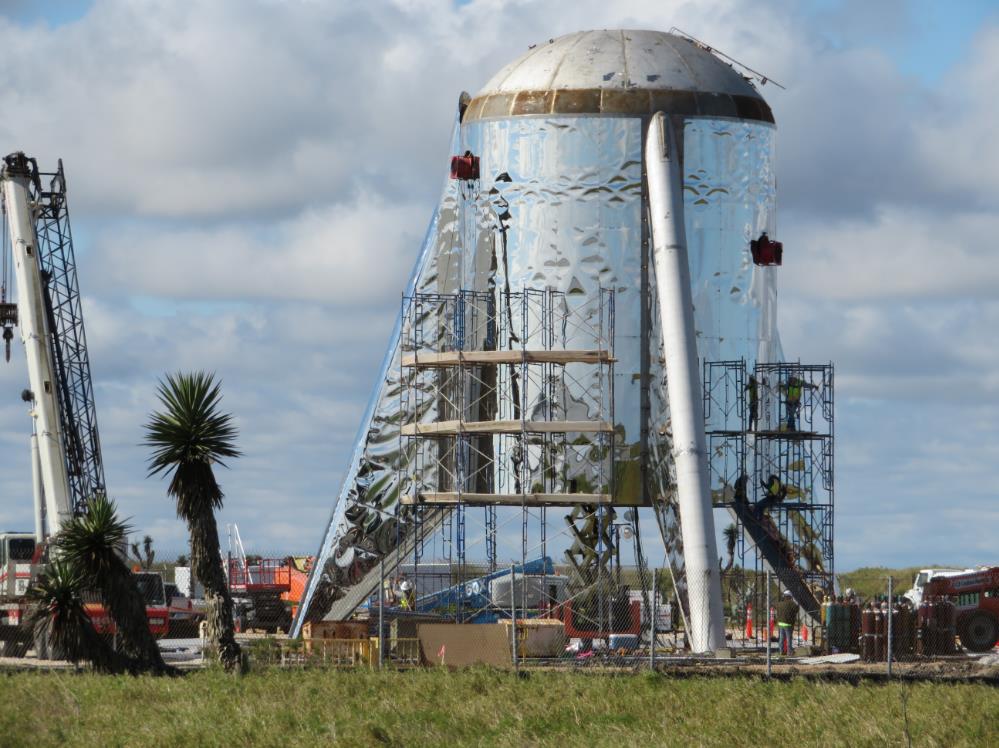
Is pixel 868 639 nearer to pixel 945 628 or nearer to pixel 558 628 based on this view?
pixel 945 628

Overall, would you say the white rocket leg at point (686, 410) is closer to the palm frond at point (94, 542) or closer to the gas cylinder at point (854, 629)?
the gas cylinder at point (854, 629)

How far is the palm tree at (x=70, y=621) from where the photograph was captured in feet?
125

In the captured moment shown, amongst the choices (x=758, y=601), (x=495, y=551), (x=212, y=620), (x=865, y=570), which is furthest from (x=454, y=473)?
(x=865, y=570)

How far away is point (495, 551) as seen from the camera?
5288 centimetres

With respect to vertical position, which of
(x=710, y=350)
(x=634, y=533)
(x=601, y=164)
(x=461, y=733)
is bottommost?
(x=461, y=733)

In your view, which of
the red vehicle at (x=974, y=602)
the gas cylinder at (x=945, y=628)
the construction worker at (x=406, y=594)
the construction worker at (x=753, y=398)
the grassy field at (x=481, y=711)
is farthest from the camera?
the construction worker at (x=753, y=398)

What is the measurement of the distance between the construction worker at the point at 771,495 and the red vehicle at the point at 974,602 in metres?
4.54

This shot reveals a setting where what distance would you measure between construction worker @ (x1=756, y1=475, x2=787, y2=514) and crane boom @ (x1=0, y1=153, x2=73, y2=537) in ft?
65.8

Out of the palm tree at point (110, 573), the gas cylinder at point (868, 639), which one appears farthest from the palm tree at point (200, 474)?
the gas cylinder at point (868, 639)

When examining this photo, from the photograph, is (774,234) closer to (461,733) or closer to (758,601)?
(758,601)

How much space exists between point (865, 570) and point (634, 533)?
48194 mm

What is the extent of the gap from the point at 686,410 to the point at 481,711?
20.2 meters

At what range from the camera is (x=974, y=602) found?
50.2 metres

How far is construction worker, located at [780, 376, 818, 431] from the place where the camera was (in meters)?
53.2
